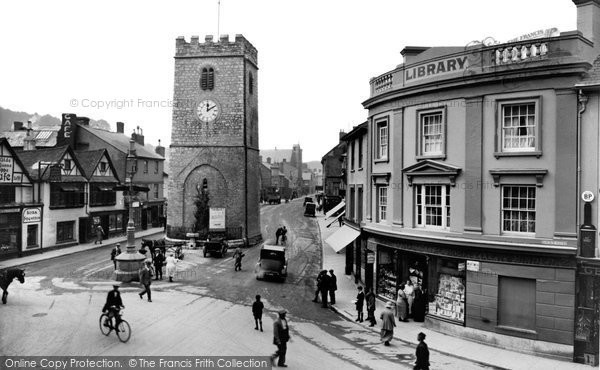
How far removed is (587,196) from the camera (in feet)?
47.5

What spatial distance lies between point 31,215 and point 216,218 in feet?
44.3

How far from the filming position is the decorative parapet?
15228mm

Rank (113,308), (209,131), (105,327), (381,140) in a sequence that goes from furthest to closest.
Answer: (209,131) < (381,140) < (105,327) < (113,308)

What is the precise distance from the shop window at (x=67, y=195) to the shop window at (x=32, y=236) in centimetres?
227

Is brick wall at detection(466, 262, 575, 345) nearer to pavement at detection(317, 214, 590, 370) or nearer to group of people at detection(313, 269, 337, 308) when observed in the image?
pavement at detection(317, 214, 590, 370)

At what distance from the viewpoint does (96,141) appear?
4716 centimetres

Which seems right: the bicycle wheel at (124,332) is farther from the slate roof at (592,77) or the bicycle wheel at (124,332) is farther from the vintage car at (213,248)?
the vintage car at (213,248)

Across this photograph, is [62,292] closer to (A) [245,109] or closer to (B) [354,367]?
(B) [354,367]

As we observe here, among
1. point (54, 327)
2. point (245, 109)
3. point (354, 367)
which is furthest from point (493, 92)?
point (245, 109)

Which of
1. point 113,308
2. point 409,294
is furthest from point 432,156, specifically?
point 113,308

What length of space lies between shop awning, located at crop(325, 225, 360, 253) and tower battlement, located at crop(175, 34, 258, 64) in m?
19.6

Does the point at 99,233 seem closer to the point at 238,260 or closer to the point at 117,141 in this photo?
the point at 238,260

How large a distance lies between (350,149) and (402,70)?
9552 millimetres

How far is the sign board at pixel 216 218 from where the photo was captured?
3822cm
